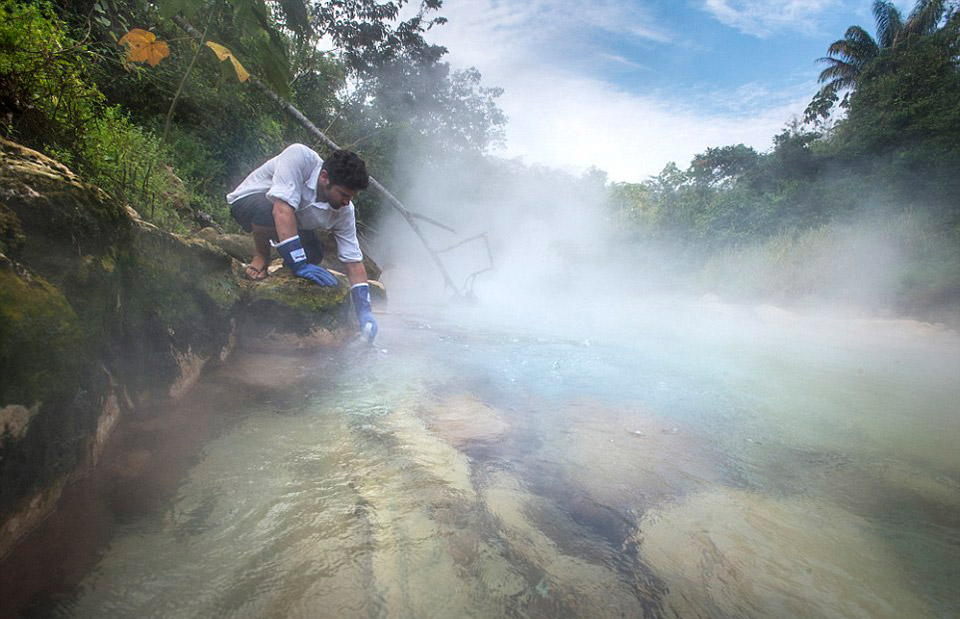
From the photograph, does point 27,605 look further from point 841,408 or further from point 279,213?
point 841,408

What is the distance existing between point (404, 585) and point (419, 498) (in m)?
0.34

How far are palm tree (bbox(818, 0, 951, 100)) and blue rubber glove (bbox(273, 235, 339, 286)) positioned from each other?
71.6 ft

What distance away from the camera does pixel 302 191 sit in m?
2.99

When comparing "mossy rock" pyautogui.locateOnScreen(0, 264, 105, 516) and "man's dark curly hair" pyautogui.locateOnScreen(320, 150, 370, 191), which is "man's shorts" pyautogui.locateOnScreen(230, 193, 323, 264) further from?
"mossy rock" pyautogui.locateOnScreen(0, 264, 105, 516)

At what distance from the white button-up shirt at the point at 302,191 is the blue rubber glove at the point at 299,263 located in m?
0.25

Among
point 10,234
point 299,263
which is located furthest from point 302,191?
point 10,234

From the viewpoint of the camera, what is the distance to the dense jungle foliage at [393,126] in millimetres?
2283

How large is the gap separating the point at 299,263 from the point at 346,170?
757 millimetres

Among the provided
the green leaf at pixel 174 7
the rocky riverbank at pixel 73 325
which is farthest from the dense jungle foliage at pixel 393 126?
the rocky riverbank at pixel 73 325

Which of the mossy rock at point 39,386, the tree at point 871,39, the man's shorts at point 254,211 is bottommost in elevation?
the mossy rock at point 39,386

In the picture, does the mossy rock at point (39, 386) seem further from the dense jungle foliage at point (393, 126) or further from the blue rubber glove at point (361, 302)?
the blue rubber glove at point (361, 302)

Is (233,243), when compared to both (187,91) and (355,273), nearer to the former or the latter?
(355,273)

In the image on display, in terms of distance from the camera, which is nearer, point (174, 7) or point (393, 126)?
point (174, 7)

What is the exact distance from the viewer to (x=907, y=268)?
793 centimetres
